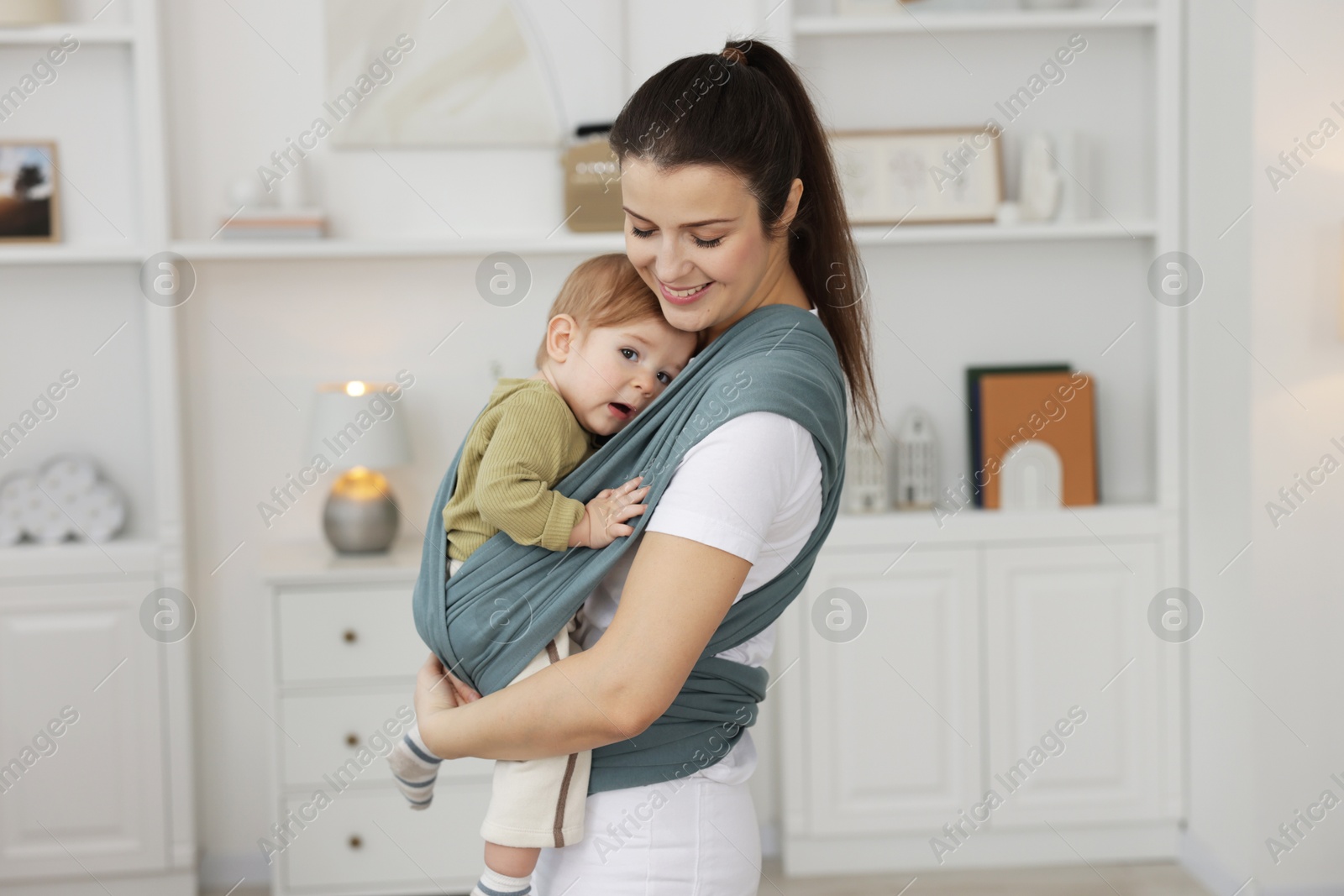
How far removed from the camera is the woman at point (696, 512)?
0.99 metres

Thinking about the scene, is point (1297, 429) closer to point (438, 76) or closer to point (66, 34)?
point (438, 76)

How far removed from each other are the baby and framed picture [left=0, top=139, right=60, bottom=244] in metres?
2.17

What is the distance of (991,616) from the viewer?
2916 millimetres

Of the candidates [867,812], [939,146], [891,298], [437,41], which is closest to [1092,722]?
[867,812]

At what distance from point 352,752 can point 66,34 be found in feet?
6.20

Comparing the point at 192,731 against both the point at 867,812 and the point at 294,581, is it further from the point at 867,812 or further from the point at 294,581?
the point at 867,812

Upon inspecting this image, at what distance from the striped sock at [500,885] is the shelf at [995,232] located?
2.03 metres

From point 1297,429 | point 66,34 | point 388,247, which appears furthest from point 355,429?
point 1297,429

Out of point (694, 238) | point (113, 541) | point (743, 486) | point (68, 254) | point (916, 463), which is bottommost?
point (113, 541)

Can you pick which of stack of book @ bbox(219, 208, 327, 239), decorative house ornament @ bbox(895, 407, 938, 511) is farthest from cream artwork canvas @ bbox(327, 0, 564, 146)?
decorative house ornament @ bbox(895, 407, 938, 511)

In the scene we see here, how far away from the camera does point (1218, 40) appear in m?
2.73

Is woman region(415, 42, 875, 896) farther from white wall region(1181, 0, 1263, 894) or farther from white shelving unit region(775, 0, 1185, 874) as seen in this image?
white wall region(1181, 0, 1263, 894)

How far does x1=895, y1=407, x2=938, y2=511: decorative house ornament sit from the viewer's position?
3014 millimetres

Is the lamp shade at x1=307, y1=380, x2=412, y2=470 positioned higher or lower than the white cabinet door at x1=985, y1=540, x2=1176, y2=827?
higher
